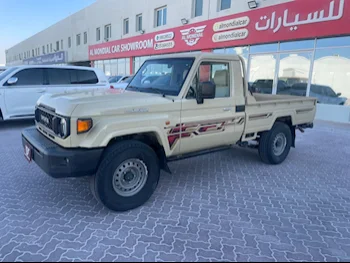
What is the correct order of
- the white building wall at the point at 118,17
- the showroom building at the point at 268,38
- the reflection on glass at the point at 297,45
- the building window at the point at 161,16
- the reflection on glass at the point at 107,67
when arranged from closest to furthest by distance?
the showroom building at the point at 268,38
the reflection on glass at the point at 297,45
the white building wall at the point at 118,17
the building window at the point at 161,16
the reflection on glass at the point at 107,67

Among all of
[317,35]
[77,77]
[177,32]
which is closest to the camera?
[77,77]

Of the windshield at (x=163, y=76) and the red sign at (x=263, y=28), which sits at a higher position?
the red sign at (x=263, y=28)

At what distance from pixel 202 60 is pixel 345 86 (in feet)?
28.4

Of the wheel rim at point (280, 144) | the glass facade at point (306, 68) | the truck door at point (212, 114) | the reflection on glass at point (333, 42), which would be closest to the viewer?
the truck door at point (212, 114)

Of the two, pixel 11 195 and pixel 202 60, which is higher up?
pixel 202 60

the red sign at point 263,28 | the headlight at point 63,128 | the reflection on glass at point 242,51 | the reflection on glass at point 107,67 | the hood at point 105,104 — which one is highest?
the red sign at point 263,28

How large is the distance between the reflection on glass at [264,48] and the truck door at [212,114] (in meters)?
8.53

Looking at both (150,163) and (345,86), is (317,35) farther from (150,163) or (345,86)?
(150,163)

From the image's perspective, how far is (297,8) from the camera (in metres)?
10.3

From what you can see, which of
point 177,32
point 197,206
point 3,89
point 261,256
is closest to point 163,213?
point 197,206

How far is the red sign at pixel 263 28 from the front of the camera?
9406mm

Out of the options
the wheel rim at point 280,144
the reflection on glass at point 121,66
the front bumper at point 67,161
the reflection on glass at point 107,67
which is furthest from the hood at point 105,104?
the reflection on glass at point 107,67

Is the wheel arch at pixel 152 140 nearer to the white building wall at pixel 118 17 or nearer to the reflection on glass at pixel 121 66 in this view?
the white building wall at pixel 118 17

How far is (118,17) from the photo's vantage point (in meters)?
22.2
